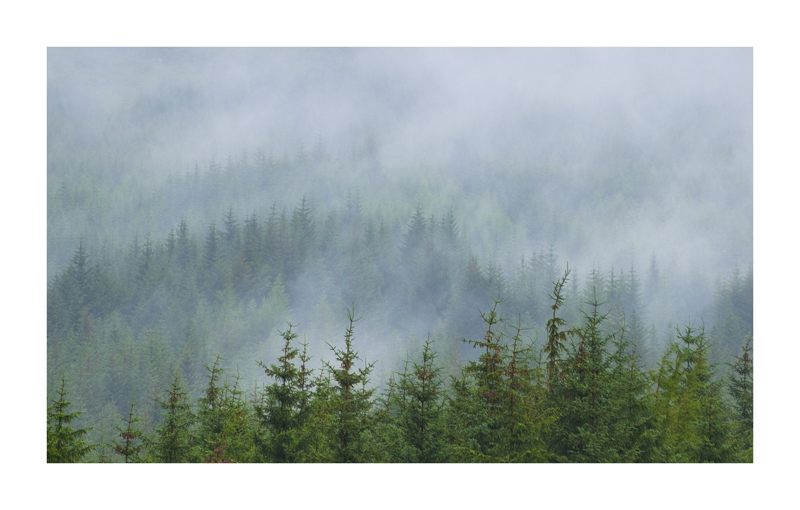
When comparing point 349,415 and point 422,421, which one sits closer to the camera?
point 422,421

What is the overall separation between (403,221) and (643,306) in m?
17.3

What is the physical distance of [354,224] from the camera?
41.2 metres

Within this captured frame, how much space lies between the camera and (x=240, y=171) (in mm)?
44906

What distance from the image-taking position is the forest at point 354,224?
2466 cm

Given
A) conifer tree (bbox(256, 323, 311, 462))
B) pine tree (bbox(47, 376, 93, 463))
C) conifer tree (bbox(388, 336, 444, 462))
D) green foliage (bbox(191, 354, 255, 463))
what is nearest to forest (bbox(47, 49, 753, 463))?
green foliage (bbox(191, 354, 255, 463))

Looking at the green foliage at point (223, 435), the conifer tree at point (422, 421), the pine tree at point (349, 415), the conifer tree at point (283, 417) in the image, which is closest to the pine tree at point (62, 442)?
the green foliage at point (223, 435)

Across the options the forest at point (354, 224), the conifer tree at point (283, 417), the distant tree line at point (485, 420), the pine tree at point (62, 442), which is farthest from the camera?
the forest at point (354, 224)

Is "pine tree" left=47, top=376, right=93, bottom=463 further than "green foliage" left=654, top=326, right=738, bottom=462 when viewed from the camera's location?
No

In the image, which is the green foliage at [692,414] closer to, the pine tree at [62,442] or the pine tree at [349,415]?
the pine tree at [349,415]

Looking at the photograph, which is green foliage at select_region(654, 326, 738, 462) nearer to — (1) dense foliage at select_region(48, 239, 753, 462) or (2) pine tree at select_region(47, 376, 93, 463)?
(1) dense foliage at select_region(48, 239, 753, 462)

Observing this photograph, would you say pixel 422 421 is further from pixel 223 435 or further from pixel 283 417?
pixel 223 435

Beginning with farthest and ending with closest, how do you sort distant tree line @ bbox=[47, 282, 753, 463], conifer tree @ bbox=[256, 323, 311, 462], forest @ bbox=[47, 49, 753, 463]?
forest @ bbox=[47, 49, 753, 463]
conifer tree @ bbox=[256, 323, 311, 462]
distant tree line @ bbox=[47, 282, 753, 463]

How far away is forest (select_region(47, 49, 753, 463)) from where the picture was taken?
24656 millimetres

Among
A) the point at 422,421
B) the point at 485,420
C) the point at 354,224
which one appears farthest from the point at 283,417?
the point at 354,224
